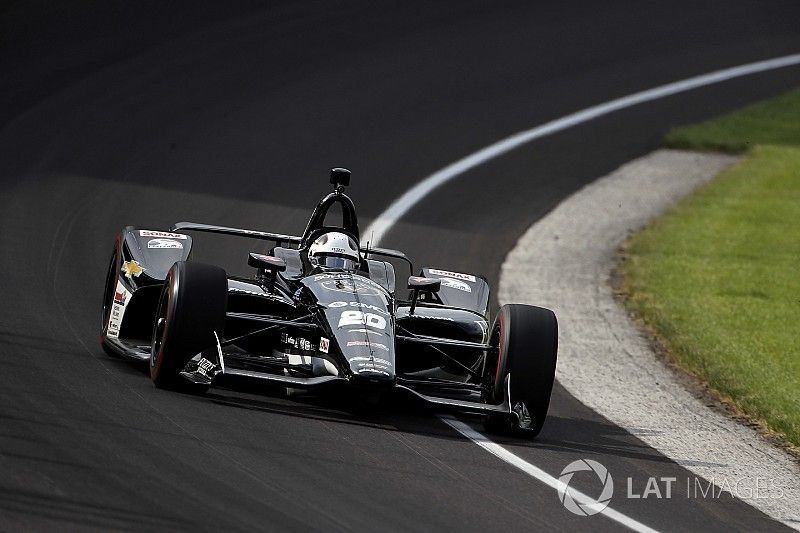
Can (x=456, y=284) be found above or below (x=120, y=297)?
above

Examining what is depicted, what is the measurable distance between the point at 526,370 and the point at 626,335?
4167 mm

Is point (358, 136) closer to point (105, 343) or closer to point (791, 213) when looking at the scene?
point (791, 213)

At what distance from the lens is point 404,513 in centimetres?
823

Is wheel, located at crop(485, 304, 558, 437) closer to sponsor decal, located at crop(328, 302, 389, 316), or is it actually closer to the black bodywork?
the black bodywork

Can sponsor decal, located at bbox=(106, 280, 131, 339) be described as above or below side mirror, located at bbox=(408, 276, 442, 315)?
below

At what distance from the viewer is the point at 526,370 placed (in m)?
10.4

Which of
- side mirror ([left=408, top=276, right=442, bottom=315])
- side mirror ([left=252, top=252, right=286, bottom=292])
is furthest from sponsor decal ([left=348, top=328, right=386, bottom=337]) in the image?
side mirror ([left=252, top=252, right=286, bottom=292])

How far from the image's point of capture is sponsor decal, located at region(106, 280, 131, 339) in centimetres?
1123

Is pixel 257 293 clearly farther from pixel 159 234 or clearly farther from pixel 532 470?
pixel 532 470

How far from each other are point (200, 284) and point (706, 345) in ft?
18.9

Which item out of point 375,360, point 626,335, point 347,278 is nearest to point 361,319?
point 375,360

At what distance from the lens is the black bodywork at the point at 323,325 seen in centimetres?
1002

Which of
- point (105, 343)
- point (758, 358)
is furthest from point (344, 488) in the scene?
point (758, 358)

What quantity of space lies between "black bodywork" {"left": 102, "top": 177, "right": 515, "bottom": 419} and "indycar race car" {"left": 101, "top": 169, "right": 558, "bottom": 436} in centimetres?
1
